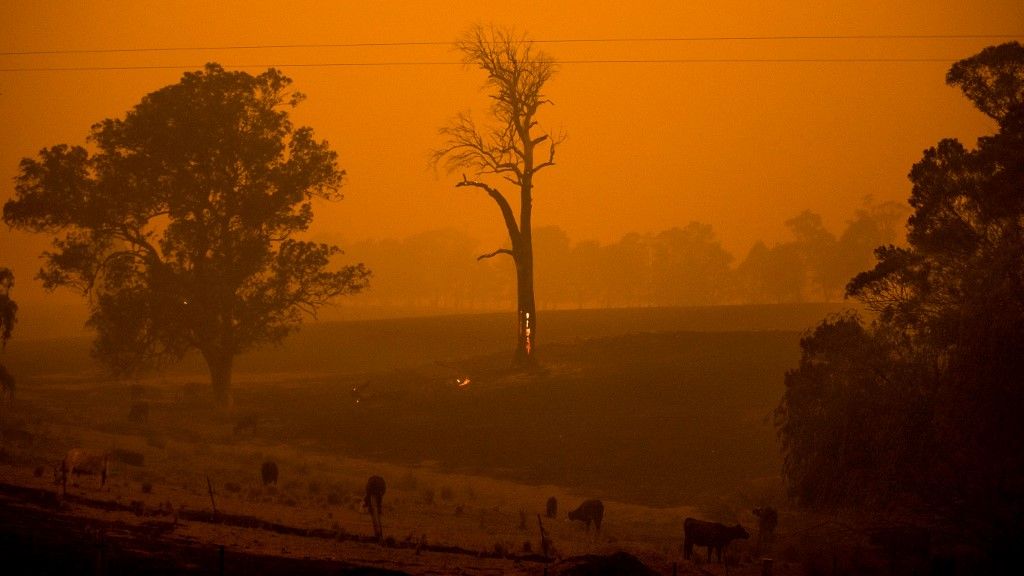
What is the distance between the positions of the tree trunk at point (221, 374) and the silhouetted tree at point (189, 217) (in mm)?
63

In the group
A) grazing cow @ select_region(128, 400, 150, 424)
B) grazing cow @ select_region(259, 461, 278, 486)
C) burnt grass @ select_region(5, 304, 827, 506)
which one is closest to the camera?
grazing cow @ select_region(259, 461, 278, 486)

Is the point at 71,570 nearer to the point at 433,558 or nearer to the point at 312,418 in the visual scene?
the point at 433,558

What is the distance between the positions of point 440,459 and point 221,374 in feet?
59.2

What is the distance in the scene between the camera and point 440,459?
36.2 m

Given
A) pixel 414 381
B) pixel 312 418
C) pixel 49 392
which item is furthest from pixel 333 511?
pixel 49 392

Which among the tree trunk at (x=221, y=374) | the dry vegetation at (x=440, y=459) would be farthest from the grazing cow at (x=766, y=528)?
the tree trunk at (x=221, y=374)

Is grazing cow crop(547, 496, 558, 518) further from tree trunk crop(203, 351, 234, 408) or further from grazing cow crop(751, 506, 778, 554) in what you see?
tree trunk crop(203, 351, 234, 408)

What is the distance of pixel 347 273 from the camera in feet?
166

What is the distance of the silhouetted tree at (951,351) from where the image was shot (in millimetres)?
16703

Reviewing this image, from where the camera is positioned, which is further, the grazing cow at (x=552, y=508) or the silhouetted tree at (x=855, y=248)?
the silhouetted tree at (x=855, y=248)

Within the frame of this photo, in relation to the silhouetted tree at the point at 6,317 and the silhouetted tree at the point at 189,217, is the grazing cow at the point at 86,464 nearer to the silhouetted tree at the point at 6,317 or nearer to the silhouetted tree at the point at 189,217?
the silhouetted tree at the point at 6,317

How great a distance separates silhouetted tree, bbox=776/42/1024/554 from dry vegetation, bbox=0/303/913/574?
2.29 meters

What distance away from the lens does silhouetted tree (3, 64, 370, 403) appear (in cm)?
4741

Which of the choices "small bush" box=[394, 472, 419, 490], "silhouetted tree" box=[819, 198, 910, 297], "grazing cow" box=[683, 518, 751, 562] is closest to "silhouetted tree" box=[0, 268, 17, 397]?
"small bush" box=[394, 472, 419, 490]
